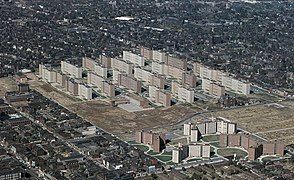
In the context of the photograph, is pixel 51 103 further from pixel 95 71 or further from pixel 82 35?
pixel 82 35

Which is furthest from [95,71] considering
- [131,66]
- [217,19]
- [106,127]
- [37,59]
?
[217,19]

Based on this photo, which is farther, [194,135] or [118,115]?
[118,115]

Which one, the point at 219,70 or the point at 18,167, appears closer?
the point at 18,167

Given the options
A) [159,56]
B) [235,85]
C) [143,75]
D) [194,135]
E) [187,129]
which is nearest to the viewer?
[194,135]

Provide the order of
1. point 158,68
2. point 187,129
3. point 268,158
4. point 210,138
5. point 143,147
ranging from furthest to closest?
point 158,68 → point 187,129 → point 210,138 → point 143,147 → point 268,158

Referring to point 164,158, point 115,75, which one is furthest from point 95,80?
point 164,158

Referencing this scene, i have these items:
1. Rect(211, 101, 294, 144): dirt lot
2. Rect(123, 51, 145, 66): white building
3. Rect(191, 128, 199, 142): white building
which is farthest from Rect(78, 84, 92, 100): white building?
Rect(191, 128, 199, 142): white building

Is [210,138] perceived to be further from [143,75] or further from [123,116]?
[143,75]

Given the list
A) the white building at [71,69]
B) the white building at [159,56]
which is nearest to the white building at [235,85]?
the white building at [159,56]
